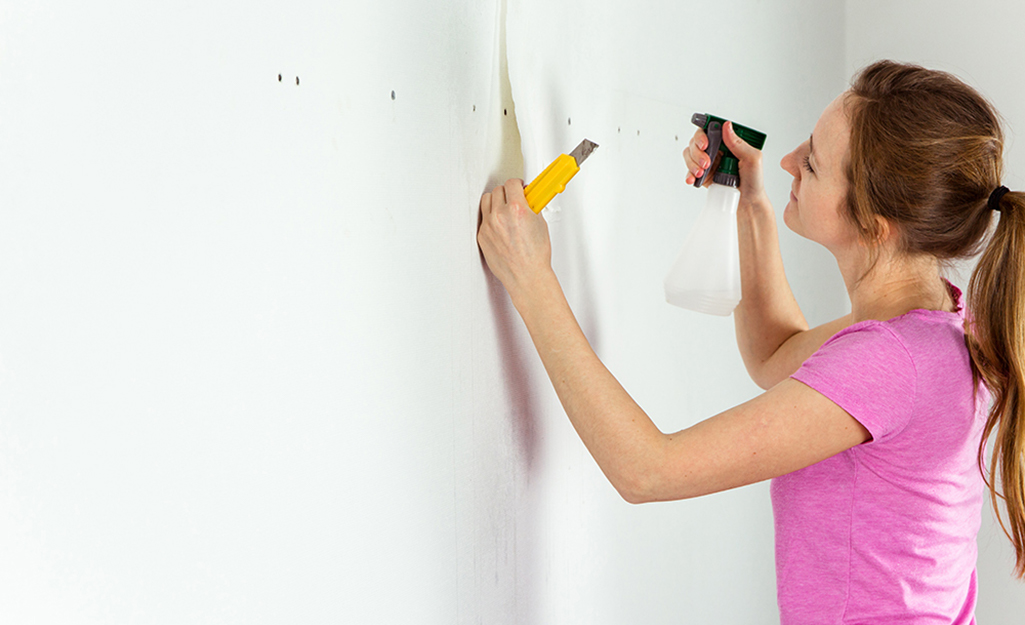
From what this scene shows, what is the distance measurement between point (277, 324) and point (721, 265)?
0.53 m

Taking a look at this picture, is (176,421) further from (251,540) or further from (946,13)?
(946,13)

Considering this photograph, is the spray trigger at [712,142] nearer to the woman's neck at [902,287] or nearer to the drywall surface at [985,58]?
the woman's neck at [902,287]

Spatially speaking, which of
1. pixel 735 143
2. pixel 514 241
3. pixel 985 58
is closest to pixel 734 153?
pixel 735 143

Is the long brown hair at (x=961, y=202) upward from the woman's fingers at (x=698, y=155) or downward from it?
downward

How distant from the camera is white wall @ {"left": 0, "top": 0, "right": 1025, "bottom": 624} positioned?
0.42 m

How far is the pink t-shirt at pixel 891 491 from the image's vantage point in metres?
0.67

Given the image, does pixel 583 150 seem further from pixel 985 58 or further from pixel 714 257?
pixel 985 58

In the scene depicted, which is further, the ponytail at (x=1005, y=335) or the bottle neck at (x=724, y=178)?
the bottle neck at (x=724, y=178)

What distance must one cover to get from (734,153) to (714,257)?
0.12 metres

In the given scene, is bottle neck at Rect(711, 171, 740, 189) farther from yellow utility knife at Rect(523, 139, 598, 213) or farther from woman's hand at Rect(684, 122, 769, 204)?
yellow utility knife at Rect(523, 139, 598, 213)

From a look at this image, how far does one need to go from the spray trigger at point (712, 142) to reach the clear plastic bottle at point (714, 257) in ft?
0.06

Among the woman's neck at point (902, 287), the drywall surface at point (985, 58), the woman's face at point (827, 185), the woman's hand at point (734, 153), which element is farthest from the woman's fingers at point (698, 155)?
the drywall surface at point (985, 58)

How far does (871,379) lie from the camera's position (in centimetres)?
66

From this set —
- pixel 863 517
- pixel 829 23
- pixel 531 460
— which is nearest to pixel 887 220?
pixel 863 517
